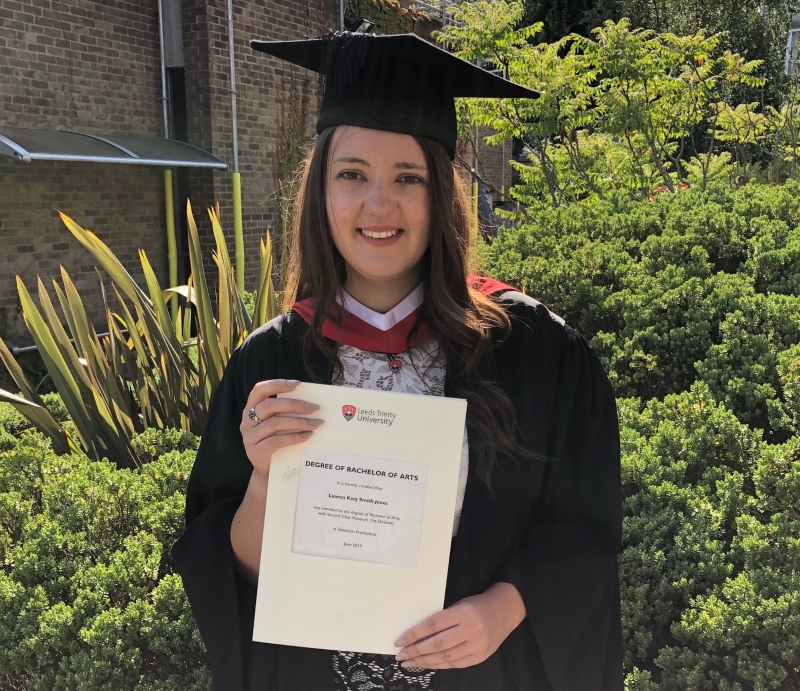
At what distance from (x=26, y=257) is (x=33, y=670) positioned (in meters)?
6.30

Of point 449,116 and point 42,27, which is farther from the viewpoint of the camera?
point 42,27

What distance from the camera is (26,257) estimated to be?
7277 mm

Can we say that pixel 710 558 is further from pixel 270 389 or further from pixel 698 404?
pixel 270 389

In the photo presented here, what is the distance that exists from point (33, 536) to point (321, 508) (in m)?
1.32

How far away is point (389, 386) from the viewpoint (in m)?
1.44

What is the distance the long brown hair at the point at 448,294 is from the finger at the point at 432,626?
9.9 inches

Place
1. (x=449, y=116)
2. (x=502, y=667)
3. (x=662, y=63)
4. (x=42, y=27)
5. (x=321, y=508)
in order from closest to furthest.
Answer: (x=321, y=508), (x=502, y=667), (x=449, y=116), (x=662, y=63), (x=42, y=27)

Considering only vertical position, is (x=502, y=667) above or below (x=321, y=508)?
below

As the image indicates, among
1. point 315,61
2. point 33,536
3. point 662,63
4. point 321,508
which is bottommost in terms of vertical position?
point 33,536

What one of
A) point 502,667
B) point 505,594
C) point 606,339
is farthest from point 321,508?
point 606,339

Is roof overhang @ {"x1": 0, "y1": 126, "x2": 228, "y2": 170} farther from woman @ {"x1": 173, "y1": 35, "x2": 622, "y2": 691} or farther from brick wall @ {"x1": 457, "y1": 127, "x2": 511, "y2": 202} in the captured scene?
brick wall @ {"x1": 457, "y1": 127, "x2": 511, "y2": 202}

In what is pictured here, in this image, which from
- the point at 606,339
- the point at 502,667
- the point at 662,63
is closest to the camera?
the point at 502,667

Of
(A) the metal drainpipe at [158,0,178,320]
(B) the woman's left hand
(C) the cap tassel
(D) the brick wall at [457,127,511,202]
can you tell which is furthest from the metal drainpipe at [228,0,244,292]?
(D) the brick wall at [457,127,511,202]

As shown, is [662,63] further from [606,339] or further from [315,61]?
[315,61]
